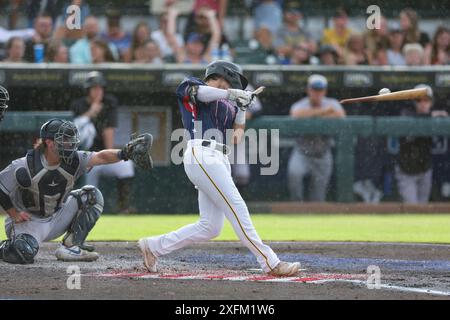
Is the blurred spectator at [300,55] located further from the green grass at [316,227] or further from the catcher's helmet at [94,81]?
the catcher's helmet at [94,81]

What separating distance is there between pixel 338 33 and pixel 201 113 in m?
7.91

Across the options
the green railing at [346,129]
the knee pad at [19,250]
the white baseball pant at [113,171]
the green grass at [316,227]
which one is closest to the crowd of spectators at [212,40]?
the green railing at [346,129]

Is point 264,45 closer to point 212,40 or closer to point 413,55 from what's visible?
point 212,40

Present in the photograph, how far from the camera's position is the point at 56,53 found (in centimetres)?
Answer: 1313

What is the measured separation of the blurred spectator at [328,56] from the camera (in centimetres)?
1352

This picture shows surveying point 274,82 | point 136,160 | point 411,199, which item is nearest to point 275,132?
point 274,82

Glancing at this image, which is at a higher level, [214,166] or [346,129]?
[346,129]

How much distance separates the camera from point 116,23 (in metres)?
14.0

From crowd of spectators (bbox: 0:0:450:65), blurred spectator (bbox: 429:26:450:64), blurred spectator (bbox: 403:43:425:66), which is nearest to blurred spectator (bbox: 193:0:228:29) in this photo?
crowd of spectators (bbox: 0:0:450:65)

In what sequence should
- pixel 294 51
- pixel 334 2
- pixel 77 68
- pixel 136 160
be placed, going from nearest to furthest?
1. pixel 136 160
2. pixel 77 68
3. pixel 294 51
4. pixel 334 2

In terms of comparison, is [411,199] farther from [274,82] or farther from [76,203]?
[76,203]

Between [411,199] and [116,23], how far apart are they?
15.9 ft

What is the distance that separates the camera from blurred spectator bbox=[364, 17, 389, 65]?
45.7ft

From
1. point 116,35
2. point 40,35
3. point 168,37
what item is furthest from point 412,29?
point 40,35
